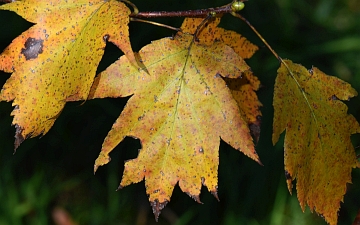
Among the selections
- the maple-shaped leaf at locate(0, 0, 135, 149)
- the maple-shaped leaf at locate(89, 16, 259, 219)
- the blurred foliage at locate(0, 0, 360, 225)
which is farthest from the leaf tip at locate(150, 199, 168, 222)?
the blurred foliage at locate(0, 0, 360, 225)

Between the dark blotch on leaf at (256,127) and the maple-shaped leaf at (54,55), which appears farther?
the dark blotch on leaf at (256,127)

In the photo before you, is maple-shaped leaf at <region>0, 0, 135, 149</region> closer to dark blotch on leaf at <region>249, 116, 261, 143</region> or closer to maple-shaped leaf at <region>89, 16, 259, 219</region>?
maple-shaped leaf at <region>89, 16, 259, 219</region>

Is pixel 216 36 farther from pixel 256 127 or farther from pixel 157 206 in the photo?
pixel 157 206

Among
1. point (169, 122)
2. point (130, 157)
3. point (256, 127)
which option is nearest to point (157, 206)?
point (169, 122)

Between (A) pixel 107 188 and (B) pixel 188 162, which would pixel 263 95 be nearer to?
(A) pixel 107 188

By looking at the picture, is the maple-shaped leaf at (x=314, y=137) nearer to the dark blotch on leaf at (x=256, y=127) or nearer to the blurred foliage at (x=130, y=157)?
the dark blotch on leaf at (x=256, y=127)

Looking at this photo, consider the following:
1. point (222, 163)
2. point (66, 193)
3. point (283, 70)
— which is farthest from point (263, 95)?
point (283, 70)

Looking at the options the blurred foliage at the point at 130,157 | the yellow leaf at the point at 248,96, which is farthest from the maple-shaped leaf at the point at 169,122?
the blurred foliage at the point at 130,157
